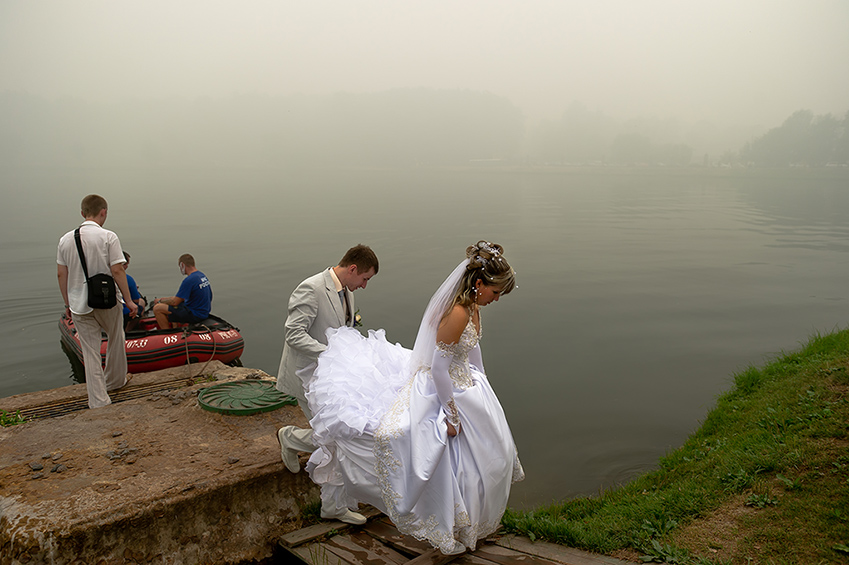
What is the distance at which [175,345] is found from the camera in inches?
395

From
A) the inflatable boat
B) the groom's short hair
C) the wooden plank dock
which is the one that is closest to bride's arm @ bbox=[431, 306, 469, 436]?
the wooden plank dock

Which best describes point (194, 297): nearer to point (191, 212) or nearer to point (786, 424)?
point (786, 424)

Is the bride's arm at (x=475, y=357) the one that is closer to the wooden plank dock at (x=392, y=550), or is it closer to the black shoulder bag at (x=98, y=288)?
the wooden plank dock at (x=392, y=550)

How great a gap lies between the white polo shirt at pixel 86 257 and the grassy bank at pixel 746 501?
17.6 feet

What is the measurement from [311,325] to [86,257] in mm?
3555

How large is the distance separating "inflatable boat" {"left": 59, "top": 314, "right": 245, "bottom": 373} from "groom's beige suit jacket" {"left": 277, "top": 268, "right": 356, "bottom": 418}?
5.15m

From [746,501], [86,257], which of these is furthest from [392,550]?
[86,257]

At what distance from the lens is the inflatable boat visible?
9844mm

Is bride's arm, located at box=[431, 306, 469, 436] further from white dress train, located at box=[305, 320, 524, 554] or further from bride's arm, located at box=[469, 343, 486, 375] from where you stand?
bride's arm, located at box=[469, 343, 486, 375]

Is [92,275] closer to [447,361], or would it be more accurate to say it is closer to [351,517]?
[351,517]

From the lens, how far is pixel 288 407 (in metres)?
6.35

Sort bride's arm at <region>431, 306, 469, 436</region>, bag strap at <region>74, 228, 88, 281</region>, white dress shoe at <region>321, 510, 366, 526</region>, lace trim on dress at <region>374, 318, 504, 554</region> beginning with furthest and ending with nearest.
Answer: bag strap at <region>74, 228, 88, 281</region> → white dress shoe at <region>321, 510, 366, 526</region> → bride's arm at <region>431, 306, 469, 436</region> → lace trim on dress at <region>374, 318, 504, 554</region>

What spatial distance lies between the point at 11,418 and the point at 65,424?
152 centimetres

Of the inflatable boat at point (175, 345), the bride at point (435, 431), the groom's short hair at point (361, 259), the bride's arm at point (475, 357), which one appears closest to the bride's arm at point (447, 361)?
the bride at point (435, 431)
